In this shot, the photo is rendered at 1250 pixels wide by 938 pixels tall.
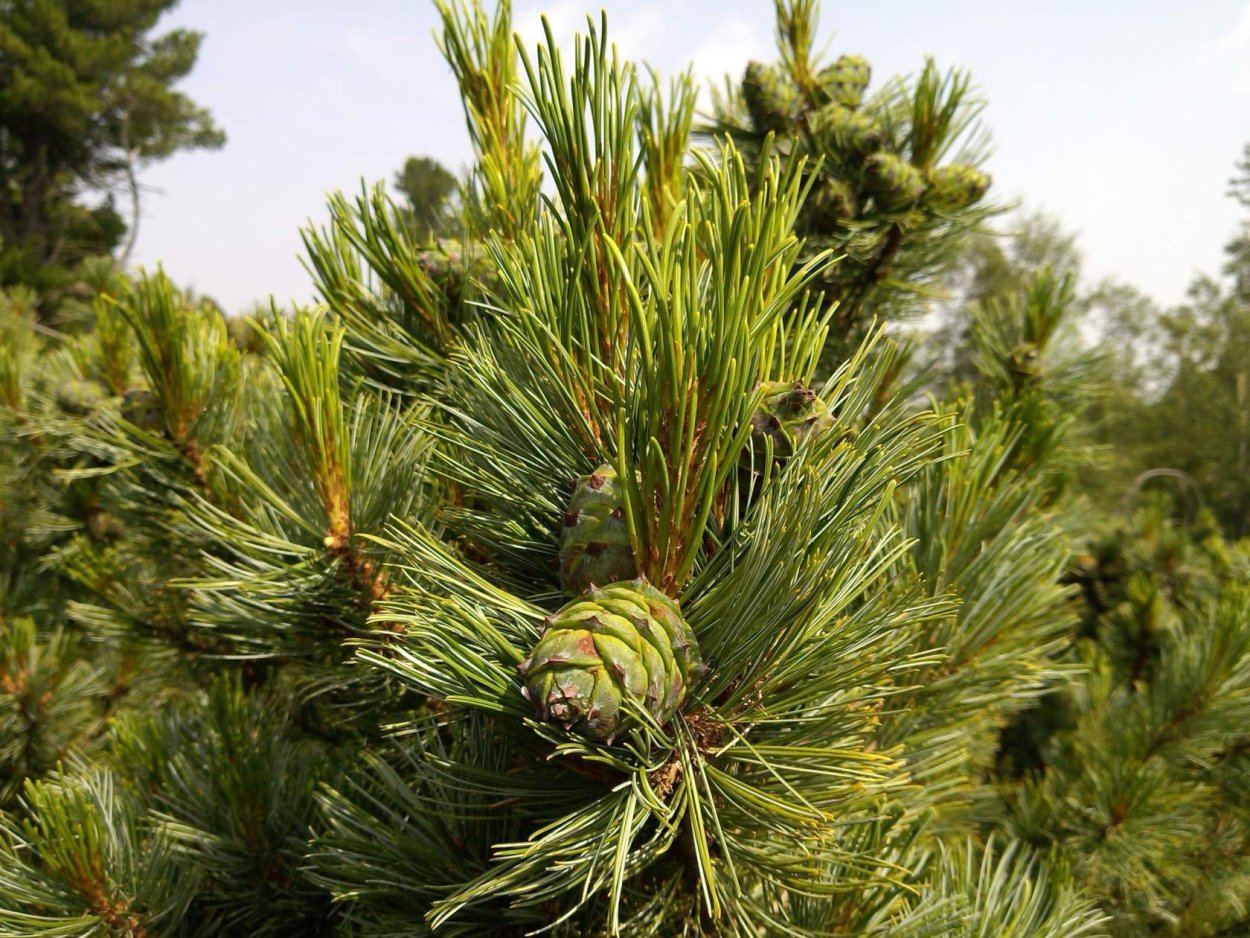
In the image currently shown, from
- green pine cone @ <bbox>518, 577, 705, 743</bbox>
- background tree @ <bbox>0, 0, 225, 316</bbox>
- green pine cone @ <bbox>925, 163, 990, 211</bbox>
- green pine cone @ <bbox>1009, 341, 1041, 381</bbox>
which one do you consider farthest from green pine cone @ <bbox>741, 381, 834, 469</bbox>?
background tree @ <bbox>0, 0, 225, 316</bbox>

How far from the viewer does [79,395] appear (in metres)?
1.38

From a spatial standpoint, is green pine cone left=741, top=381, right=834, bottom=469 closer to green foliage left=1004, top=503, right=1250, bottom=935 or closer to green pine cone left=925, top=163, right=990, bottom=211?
green pine cone left=925, top=163, right=990, bottom=211

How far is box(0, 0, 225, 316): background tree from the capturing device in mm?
14234

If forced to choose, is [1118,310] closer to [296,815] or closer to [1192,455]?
[1192,455]

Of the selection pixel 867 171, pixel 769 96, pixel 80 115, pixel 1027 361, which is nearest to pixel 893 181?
pixel 867 171

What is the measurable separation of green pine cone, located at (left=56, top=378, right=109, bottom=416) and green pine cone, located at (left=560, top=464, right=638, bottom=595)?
122 cm

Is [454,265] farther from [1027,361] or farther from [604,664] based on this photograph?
[1027,361]

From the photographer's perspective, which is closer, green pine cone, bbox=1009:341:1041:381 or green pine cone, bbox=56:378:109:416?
green pine cone, bbox=1009:341:1041:381

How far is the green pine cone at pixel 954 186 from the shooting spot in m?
1.02

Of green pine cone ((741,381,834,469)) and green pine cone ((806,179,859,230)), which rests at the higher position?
green pine cone ((806,179,859,230))

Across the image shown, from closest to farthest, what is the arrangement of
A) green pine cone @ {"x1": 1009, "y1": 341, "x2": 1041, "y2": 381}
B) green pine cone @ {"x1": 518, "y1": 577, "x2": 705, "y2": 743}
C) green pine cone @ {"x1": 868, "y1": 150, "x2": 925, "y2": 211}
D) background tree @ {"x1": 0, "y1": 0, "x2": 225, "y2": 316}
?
green pine cone @ {"x1": 518, "y1": 577, "x2": 705, "y2": 743}
green pine cone @ {"x1": 868, "y1": 150, "x2": 925, "y2": 211}
green pine cone @ {"x1": 1009, "y1": 341, "x2": 1041, "y2": 381}
background tree @ {"x1": 0, "y1": 0, "x2": 225, "y2": 316}

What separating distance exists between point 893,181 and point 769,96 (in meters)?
0.23

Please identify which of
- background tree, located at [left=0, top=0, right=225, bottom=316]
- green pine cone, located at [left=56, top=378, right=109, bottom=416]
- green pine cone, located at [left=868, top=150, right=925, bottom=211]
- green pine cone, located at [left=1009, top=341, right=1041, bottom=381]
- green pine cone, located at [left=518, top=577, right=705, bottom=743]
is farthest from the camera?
background tree, located at [left=0, top=0, right=225, bottom=316]

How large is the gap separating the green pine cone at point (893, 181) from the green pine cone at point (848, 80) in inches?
4.6
